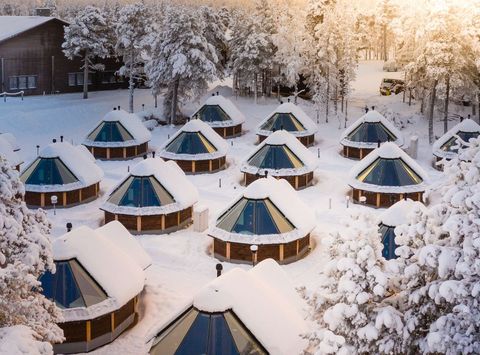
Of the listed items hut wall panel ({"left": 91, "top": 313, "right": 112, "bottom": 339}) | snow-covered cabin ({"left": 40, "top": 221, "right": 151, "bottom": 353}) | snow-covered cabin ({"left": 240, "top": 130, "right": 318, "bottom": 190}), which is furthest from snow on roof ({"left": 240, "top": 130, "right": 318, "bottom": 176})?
hut wall panel ({"left": 91, "top": 313, "right": 112, "bottom": 339})

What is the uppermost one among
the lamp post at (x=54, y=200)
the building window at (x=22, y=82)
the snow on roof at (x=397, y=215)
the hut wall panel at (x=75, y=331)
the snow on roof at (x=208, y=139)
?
the building window at (x=22, y=82)

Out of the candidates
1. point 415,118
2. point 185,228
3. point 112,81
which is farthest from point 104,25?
point 185,228

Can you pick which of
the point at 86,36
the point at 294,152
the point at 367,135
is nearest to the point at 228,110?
the point at 367,135

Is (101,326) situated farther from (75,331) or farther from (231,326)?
(231,326)

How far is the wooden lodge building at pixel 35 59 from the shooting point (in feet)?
169

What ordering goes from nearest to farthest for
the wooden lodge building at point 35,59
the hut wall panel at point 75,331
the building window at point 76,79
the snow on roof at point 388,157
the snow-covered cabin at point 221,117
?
the hut wall panel at point 75,331 → the snow on roof at point 388,157 → the snow-covered cabin at point 221,117 → the wooden lodge building at point 35,59 → the building window at point 76,79

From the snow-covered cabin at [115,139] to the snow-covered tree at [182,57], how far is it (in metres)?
7.65

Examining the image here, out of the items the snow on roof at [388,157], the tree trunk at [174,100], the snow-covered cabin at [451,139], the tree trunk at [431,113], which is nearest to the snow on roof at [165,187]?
the snow on roof at [388,157]

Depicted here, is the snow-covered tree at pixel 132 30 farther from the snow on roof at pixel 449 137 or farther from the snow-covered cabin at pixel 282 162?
the snow on roof at pixel 449 137

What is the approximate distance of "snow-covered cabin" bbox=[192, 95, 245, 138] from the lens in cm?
4559

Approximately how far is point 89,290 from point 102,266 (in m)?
0.80

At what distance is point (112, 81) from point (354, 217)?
172 feet

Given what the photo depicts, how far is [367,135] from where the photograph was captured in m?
39.7

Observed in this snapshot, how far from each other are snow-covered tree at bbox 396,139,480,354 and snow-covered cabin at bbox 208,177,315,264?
40.1 feet
